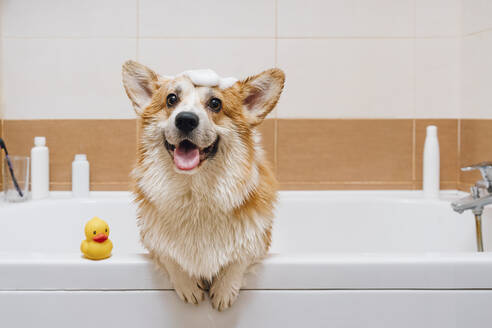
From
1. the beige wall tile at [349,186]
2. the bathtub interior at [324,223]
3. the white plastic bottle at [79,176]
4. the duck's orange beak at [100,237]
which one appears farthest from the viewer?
the beige wall tile at [349,186]

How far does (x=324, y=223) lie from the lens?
1.68 m

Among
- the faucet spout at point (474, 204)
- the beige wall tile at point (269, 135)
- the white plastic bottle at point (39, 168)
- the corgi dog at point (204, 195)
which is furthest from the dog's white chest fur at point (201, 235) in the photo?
the white plastic bottle at point (39, 168)

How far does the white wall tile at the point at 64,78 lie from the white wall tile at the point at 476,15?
1458mm

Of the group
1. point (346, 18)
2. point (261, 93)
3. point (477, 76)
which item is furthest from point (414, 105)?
point (261, 93)

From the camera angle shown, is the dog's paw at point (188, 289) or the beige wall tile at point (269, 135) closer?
the dog's paw at point (188, 289)

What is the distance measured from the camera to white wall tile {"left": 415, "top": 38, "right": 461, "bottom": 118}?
5.84 feet

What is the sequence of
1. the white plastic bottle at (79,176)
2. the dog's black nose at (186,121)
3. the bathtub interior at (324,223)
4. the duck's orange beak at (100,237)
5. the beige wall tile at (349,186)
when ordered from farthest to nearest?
the beige wall tile at (349,186) < the white plastic bottle at (79,176) < the bathtub interior at (324,223) < the duck's orange beak at (100,237) < the dog's black nose at (186,121)

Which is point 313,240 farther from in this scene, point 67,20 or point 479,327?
point 67,20

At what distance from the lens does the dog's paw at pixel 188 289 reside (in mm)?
810

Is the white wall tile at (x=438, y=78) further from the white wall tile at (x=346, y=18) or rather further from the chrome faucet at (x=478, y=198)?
the chrome faucet at (x=478, y=198)

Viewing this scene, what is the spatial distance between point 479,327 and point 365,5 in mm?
1397

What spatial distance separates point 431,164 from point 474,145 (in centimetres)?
21

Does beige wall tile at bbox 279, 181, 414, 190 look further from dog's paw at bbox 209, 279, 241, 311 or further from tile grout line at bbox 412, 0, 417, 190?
dog's paw at bbox 209, 279, 241, 311

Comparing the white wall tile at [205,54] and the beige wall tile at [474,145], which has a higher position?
the white wall tile at [205,54]
